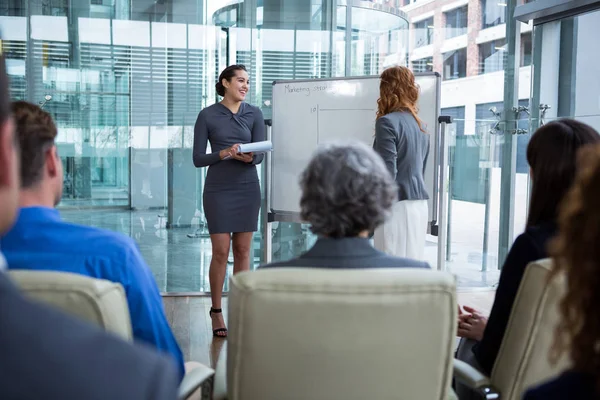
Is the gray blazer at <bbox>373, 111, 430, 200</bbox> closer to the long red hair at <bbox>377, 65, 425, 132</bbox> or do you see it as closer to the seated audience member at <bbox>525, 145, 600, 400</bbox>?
the long red hair at <bbox>377, 65, 425, 132</bbox>

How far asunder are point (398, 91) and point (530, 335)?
2.27 metres

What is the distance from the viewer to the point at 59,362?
1.58 feet

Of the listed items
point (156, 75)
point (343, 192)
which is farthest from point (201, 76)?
point (343, 192)

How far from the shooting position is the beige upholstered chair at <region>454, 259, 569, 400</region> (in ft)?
4.67

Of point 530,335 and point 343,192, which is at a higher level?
point 343,192

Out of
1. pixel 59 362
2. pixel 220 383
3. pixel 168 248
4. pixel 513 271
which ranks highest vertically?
pixel 59 362

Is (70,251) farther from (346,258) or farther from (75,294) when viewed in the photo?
(346,258)

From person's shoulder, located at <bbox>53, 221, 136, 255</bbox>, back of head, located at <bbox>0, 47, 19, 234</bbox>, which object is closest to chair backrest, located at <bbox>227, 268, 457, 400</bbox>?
person's shoulder, located at <bbox>53, 221, 136, 255</bbox>

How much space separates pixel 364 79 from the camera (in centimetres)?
433

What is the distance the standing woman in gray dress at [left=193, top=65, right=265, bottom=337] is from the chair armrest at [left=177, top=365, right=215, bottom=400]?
7.96 ft

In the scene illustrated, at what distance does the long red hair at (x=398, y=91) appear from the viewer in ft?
11.6

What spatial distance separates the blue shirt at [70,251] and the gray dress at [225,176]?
8.05 ft

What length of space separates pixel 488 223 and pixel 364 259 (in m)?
4.56

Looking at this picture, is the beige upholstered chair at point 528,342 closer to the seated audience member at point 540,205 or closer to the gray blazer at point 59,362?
the seated audience member at point 540,205
